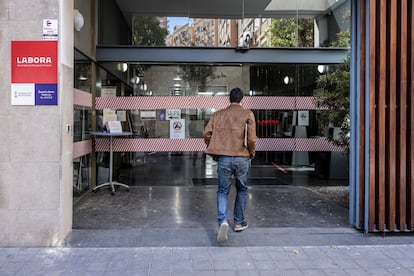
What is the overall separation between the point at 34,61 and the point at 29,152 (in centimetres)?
101

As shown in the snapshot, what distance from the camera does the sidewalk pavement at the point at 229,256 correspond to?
3.57 m

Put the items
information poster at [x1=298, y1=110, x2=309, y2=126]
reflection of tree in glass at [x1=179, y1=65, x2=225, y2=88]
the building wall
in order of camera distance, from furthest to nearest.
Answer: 1. information poster at [x1=298, y1=110, x2=309, y2=126]
2. reflection of tree in glass at [x1=179, y1=65, x2=225, y2=88]
3. the building wall

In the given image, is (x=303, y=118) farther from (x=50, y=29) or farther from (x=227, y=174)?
(x=50, y=29)

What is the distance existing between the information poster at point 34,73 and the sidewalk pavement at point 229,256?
5.44 ft

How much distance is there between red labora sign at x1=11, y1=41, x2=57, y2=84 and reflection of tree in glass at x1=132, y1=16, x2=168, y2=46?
3629mm

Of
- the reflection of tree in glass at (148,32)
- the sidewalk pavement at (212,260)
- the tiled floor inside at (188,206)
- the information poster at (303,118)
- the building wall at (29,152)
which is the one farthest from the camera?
the information poster at (303,118)

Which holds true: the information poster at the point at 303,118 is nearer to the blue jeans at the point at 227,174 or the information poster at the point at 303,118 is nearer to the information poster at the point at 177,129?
the information poster at the point at 177,129

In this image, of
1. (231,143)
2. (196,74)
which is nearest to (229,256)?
(231,143)

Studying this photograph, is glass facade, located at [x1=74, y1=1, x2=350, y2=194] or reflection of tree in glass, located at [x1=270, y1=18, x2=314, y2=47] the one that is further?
reflection of tree in glass, located at [x1=270, y1=18, x2=314, y2=47]

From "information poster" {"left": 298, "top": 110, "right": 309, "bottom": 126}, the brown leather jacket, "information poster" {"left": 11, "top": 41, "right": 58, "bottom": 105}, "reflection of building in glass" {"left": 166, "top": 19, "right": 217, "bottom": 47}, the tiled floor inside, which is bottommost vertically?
the tiled floor inside

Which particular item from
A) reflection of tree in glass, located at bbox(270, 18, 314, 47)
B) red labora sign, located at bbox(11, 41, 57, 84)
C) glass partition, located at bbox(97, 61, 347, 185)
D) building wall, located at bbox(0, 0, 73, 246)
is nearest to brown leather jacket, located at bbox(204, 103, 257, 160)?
building wall, located at bbox(0, 0, 73, 246)

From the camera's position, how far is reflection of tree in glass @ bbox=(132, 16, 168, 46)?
766cm

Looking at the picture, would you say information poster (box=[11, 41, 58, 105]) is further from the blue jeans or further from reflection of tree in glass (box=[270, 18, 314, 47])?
reflection of tree in glass (box=[270, 18, 314, 47])

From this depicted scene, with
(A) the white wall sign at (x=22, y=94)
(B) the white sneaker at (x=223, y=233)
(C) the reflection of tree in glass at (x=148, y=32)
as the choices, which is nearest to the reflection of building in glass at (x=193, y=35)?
(C) the reflection of tree in glass at (x=148, y=32)
